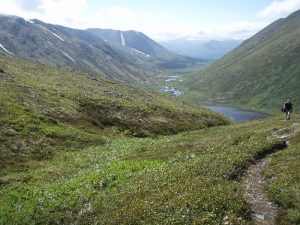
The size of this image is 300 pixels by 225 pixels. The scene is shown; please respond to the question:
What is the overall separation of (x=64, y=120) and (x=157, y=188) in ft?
109

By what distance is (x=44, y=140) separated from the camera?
43.9m

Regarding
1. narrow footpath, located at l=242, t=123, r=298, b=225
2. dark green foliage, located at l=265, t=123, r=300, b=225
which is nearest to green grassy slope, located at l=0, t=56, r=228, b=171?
narrow footpath, located at l=242, t=123, r=298, b=225

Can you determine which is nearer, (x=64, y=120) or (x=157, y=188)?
(x=157, y=188)

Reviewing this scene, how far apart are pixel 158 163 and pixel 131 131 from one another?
29.6 metres

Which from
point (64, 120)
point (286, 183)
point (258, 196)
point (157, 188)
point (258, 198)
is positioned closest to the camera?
point (258, 198)

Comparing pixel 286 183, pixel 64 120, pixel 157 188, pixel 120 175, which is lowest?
pixel 64 120

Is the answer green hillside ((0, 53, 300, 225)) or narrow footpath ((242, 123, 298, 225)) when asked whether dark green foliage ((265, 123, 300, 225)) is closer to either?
green hillside ((0, 53, 300, 225))

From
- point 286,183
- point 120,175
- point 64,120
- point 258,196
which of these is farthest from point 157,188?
point 64,120

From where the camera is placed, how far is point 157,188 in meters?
24.3

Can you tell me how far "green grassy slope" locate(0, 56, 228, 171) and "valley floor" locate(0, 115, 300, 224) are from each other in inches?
233

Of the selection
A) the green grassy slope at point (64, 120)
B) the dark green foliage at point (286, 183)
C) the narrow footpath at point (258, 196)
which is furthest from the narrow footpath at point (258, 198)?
the green grassy slope at point (64, 120)

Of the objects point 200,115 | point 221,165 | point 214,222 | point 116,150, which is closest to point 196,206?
point 214,222

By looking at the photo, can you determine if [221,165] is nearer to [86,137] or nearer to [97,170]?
[97,170]

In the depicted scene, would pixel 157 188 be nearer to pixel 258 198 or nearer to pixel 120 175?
pixel 120 175
